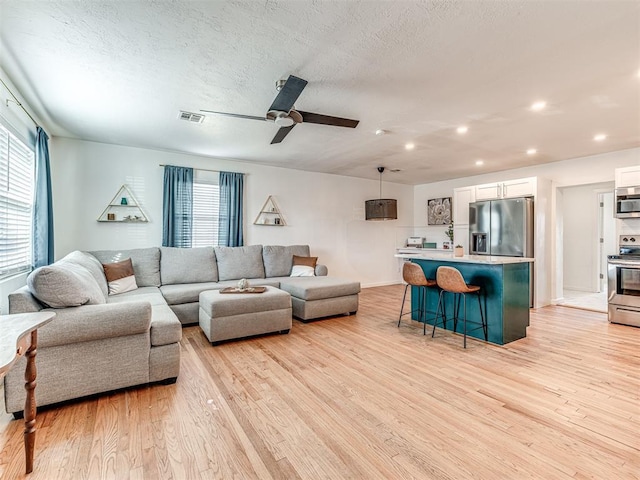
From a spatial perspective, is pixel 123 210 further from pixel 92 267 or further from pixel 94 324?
pixel 94 324

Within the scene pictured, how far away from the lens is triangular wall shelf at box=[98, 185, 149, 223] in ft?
15.0

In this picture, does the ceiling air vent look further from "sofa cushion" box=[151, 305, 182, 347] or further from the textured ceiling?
"sofa cushion" box=[151, 305, 182, 347]

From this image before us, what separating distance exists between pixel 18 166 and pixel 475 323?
5.24m

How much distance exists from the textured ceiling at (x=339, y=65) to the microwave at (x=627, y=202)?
0.68m

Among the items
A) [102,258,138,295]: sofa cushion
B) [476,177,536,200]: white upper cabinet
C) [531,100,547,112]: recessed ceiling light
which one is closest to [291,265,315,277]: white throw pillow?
[102,258,138,295]: sofa cushion

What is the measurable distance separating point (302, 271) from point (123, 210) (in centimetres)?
297

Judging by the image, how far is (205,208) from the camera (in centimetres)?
525

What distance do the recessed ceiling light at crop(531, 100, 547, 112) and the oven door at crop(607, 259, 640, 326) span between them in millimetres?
2688

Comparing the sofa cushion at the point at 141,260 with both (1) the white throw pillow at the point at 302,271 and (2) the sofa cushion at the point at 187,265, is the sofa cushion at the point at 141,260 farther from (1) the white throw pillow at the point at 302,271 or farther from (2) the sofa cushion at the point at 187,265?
(1) the white throw pillow at the point at 302,271

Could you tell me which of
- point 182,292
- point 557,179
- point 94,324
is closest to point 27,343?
point 94,324

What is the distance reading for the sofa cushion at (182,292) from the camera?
3914mm

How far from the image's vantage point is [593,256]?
6.27m

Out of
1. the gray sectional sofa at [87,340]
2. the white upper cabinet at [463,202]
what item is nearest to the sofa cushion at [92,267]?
the gray sectional sofa at [87,340]

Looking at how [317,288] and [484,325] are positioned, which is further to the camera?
[317,288]
